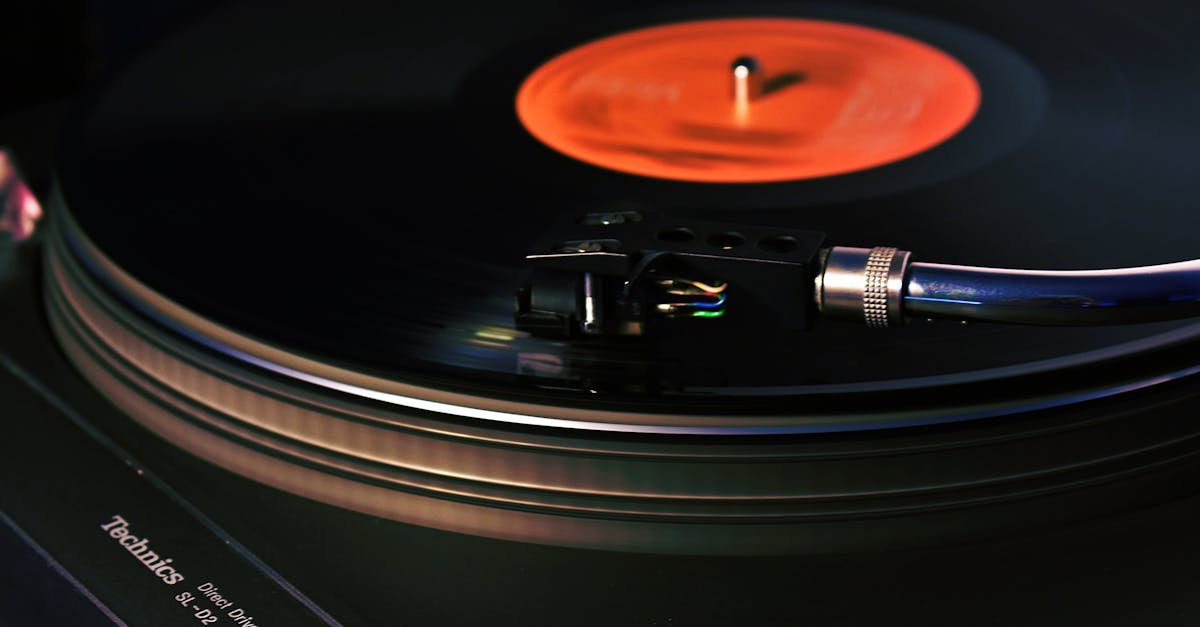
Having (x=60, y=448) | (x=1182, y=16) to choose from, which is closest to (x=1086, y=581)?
(x=60, y=448)

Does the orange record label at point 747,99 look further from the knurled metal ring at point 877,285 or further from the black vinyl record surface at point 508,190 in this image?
the knurled metal ring at point 877,285

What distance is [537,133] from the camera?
61.8 inches

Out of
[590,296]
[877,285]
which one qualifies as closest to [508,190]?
[590,296]

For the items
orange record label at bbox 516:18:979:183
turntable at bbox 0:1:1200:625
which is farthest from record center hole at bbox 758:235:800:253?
orange record label at bbox 516:18:979:183

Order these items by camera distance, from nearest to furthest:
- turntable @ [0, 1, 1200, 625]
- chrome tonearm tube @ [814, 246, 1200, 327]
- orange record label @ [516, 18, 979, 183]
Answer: chrome tonearm tube @ [814, 246, 1200, 327] → turntable @ [0, 1, 1200, 625] → orange record label @ [516, 18, 979, 183]

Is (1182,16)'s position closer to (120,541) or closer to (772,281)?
(772,281)

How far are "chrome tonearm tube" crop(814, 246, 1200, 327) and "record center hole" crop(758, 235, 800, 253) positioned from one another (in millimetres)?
39

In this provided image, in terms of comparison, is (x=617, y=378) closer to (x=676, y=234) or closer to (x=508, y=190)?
(x=676, y=234)

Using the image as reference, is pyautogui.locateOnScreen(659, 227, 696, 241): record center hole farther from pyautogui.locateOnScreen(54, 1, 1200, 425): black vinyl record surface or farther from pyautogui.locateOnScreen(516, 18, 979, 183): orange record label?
pyautogui.locateOnScreen(516, 18, 979, 183): orange record label

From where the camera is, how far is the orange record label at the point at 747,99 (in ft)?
4.92

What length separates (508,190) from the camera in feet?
4.31

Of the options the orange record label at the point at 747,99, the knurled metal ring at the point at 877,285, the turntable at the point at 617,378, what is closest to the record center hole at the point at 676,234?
the turntable at the point at 617,378

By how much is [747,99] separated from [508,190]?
1.21 ft

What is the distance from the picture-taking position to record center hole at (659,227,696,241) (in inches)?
39.5
